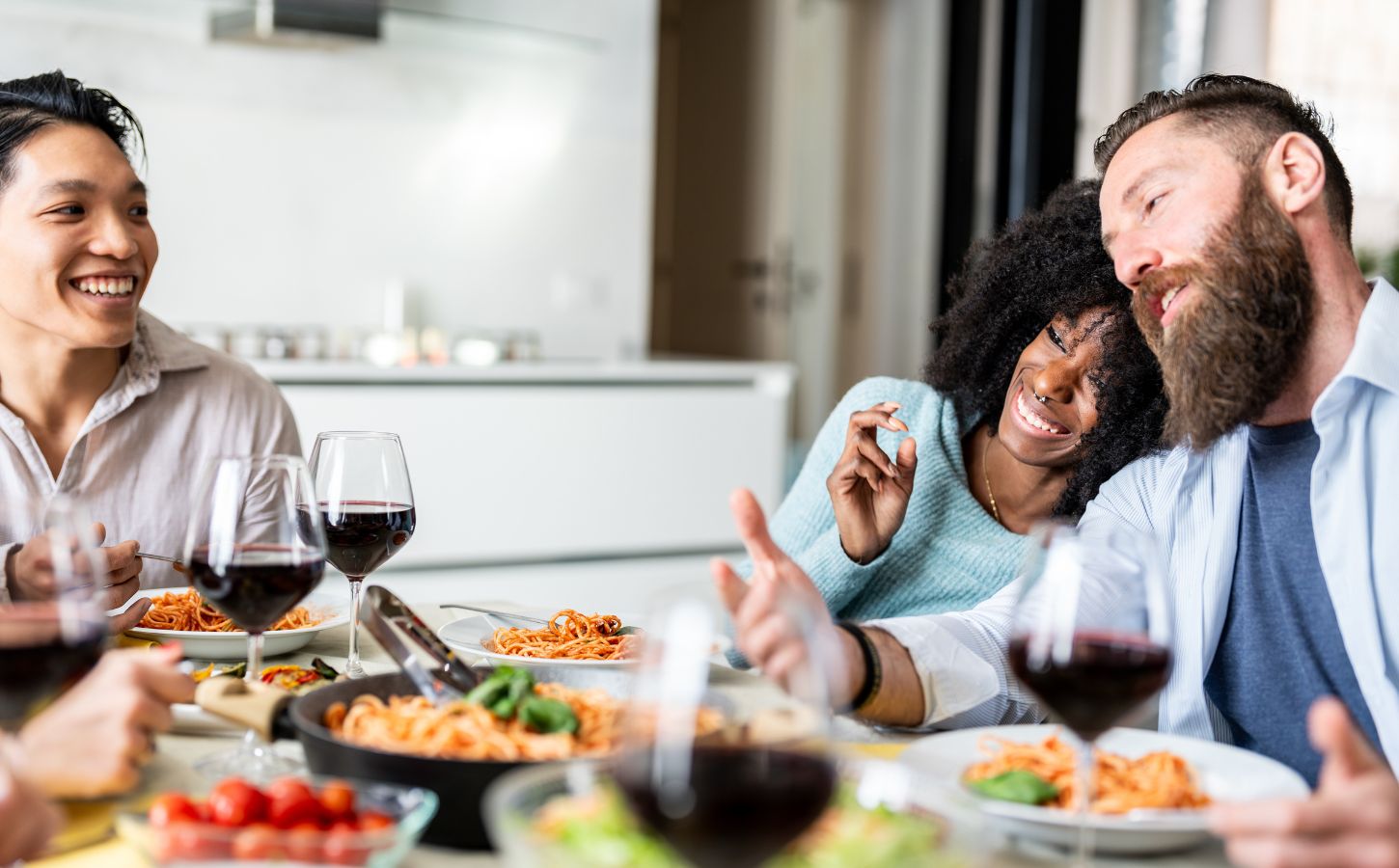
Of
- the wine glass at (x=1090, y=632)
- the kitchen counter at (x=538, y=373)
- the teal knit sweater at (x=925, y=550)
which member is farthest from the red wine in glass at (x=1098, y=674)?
the kitchen counter at (x=538, y=373)

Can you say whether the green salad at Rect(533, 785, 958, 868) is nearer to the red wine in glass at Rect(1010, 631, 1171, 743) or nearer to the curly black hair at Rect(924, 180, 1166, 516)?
the red wine in glass at Rect(1010, 631, 1171, 743)

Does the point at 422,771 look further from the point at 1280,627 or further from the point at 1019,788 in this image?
the point at 1280,627

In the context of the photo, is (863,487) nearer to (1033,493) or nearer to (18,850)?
(1033,493)

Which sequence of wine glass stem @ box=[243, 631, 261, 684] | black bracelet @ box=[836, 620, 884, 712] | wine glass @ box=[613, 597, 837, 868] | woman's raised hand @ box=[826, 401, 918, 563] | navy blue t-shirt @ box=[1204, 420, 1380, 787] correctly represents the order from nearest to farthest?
1. wine glass @ box=[613, 597, 837, 868]
2. wine glass stem @ box=[243, 631, 261, 684]
3. black bracelet @ box=[836, 620, 884, 712]
4. navy blue t-shirt @ box=[1204, 420, 1380, 787]
5. woman's raised hand @ box=[826, 401, 918, 563]

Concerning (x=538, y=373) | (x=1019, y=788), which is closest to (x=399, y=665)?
(x=1019, y=788)

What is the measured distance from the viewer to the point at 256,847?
727 millimetres

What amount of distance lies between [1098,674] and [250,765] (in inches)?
23.9

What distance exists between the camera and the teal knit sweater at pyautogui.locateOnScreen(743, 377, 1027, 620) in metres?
1.90

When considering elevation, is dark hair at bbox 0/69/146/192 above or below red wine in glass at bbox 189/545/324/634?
above

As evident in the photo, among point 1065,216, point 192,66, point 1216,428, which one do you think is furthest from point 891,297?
point 1216,428

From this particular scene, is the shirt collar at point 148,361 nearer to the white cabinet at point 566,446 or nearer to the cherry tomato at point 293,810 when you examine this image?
the cherry tomato at point 293,810

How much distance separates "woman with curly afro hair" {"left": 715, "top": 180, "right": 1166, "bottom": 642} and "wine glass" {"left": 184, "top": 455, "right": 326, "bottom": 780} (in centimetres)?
89

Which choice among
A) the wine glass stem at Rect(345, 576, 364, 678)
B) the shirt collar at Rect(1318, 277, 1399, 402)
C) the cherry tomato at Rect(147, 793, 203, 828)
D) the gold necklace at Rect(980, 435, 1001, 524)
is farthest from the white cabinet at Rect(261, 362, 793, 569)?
the cherry tomato at Rect(147, 793, 203, 828)

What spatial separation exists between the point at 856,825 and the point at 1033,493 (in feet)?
4.24
